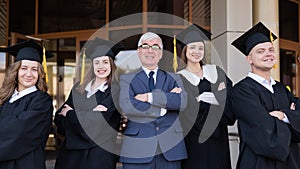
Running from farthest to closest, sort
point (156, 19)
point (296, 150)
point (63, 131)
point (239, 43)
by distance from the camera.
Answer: point (156, 19) < point (63, 131) < point (239, 43) < point (296, 150)

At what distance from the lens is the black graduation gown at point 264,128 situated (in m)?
2.71

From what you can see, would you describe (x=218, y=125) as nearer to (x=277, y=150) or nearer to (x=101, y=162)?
(x=277, y=150)

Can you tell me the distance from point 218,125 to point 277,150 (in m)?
0.77

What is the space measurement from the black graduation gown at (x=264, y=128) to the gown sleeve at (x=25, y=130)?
1.48m

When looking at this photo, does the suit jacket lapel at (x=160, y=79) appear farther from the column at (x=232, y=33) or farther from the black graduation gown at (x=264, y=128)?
the column at (x=232, y=33)

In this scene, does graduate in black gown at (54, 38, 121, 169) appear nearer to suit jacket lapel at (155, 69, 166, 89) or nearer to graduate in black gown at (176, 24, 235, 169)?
suit jacket lapel at (155, 69, 166, 89)

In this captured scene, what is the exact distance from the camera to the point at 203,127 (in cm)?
334

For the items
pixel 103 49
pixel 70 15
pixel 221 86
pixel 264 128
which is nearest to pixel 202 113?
pixel 221 86

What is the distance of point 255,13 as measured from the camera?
18.5ft

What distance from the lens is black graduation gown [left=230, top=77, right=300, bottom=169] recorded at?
8.87ft

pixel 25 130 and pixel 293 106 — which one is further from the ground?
pixel 293 106

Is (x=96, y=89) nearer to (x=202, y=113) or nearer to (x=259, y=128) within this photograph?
(x=202, y=113)

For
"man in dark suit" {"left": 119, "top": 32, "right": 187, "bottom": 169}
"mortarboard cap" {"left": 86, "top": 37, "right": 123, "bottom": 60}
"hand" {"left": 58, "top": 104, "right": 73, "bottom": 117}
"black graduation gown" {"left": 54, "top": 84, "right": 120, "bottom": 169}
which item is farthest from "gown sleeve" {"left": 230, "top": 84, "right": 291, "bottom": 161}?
"hand" {"left": 58, "top": 104, "right": 73, "bottom": 117}

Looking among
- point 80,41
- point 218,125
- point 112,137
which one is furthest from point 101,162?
point 80,41
